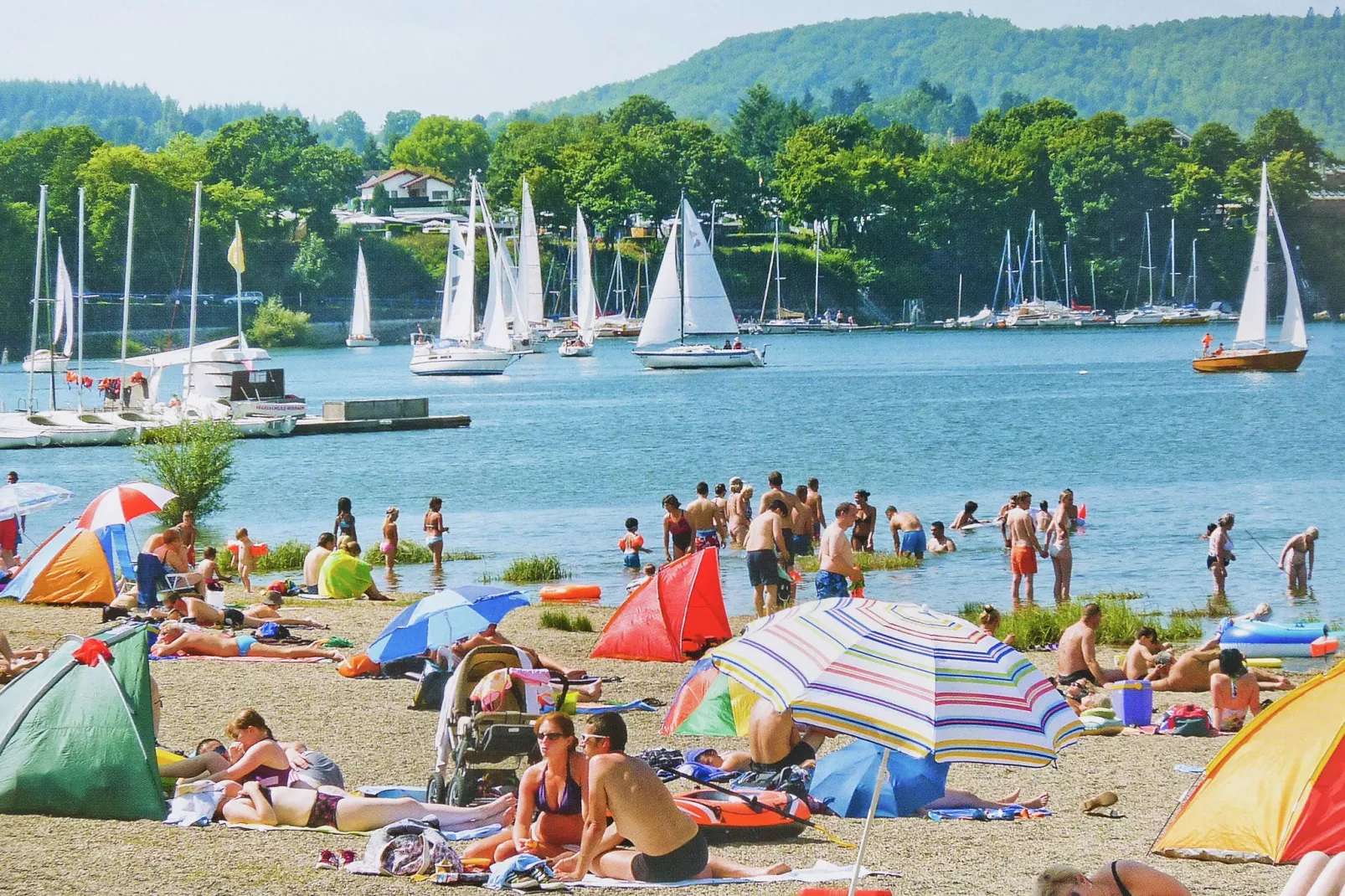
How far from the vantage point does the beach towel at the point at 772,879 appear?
27.0 ft

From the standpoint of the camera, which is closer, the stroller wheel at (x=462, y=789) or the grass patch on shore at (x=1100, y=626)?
the stroller wheel at (x=462, y=789)

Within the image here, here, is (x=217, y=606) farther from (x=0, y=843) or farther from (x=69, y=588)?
(x=0, y=843)

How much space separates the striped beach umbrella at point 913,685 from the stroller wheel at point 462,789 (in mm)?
2932

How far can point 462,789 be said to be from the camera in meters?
9.93

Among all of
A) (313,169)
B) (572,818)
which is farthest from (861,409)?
(313,169)

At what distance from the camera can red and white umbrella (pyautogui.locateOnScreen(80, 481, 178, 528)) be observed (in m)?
18.9

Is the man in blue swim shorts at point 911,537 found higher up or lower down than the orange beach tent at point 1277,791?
lower down

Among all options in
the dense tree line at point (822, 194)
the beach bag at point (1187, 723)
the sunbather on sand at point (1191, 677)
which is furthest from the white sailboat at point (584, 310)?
the beach bag at point (1187, 723)

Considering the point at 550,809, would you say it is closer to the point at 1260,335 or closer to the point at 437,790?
the point at 437,790

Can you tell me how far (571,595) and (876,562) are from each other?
200 inches

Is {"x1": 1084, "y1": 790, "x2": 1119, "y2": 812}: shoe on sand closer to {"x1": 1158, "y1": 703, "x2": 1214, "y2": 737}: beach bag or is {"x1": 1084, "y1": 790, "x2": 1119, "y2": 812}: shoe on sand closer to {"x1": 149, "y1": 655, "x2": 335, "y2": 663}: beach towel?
{"x1": 1158, "y1": 703, "x2": 1214, "y2": 737}: beach bag

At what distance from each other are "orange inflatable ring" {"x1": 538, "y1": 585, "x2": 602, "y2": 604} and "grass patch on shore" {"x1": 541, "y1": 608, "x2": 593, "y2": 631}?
8.16 feet

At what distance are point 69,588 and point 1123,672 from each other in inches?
463

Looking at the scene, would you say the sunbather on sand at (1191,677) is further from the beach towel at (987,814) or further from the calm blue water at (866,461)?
the calm blue water at (866,461)
